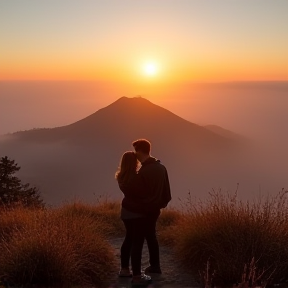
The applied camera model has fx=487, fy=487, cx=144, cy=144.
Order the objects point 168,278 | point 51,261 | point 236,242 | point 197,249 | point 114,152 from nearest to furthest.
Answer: point 51,261 → point 236,242 → point 168,278 → point 197,249 → point 114,152

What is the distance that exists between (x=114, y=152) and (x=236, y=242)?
159 meters

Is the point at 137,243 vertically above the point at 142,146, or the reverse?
the point at 142,146

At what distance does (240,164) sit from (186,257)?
16391cm

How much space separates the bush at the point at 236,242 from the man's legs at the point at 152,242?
57cm

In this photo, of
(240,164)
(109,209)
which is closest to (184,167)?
(240,164)

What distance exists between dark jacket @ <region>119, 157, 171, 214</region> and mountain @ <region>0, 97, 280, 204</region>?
336 ft

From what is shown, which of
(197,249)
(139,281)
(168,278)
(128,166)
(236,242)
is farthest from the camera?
(197,249)

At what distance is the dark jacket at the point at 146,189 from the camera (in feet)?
21.8

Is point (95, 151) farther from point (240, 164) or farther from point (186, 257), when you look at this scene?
point (186, 257)

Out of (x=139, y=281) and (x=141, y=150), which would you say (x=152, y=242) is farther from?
(x=141, y=150)

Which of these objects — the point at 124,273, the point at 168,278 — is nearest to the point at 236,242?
the point at 168,278

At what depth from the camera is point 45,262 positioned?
640 cm

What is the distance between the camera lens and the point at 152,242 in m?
7.22

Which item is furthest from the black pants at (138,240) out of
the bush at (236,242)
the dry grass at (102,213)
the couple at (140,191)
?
the dry grass at (102,213)
